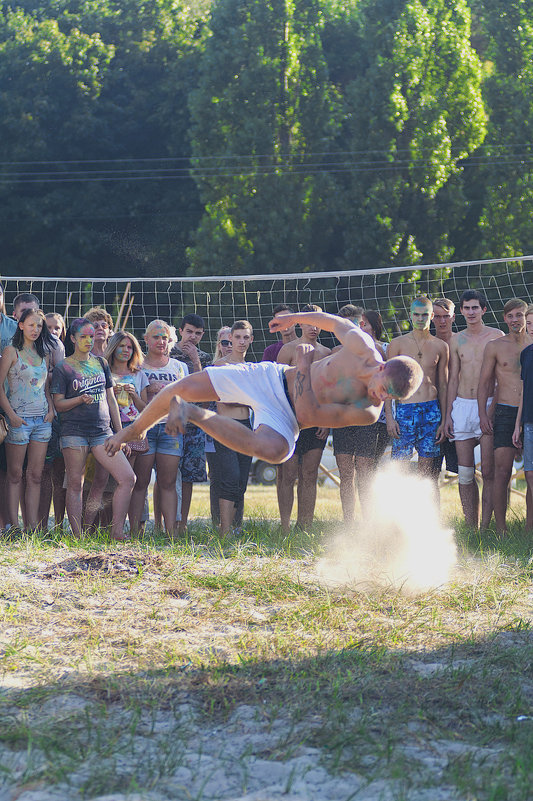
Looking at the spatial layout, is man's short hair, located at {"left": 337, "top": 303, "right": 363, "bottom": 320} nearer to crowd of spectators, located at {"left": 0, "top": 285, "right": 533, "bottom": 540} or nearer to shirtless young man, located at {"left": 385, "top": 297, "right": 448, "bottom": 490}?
crowd of spectators, located at {"left": 0, "top": 285, "right": 533, "bottom": 540}

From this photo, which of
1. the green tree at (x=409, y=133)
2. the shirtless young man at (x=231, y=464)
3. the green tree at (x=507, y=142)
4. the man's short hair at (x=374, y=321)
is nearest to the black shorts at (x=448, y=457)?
the man's short hair at (x=374, y=321)

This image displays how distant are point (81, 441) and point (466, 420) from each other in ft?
11.1

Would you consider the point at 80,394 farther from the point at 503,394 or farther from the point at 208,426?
the point at 503,394

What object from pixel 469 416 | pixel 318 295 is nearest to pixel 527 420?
pixel 469 416

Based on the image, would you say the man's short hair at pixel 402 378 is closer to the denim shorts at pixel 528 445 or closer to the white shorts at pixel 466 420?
the denim shorts at pixel 528 445

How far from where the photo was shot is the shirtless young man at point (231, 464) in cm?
780

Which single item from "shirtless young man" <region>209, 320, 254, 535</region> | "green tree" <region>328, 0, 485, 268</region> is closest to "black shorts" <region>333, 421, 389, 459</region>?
"shirtless young man" <region>209, 320, 254, 535</region>

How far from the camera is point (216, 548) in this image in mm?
6828

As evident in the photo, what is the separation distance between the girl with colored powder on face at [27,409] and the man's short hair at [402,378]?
314 cm

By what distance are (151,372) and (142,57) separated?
893 inches

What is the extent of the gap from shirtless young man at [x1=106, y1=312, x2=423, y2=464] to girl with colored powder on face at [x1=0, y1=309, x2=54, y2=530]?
164cm

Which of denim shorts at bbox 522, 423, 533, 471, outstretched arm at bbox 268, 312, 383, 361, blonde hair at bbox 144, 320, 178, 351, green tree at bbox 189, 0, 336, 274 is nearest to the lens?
outstretched arm at bbox 268, 312, 383, 361

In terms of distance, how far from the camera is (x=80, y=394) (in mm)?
7355

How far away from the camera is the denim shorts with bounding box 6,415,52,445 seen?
288 inches
